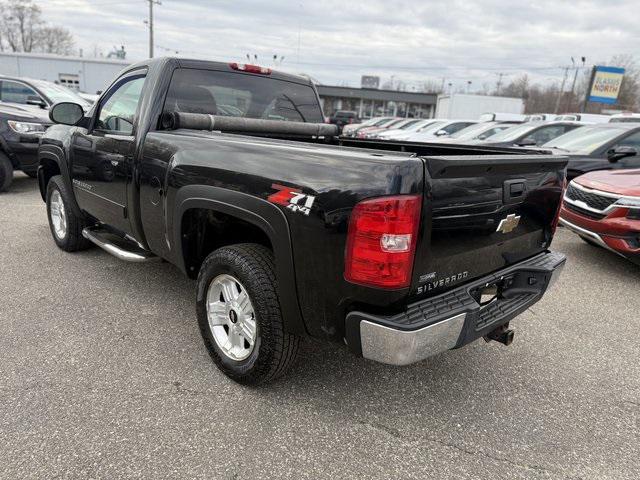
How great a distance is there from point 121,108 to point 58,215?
1.93m

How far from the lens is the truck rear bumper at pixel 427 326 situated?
6.67ft

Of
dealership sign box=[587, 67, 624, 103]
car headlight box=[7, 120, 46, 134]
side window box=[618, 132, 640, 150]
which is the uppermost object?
dealership sign box=[587, 67, 624, 103]

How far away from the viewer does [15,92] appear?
10141mm

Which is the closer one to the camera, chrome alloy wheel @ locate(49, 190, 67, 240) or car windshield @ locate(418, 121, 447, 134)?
chrome alloy wheel @ locate(49, 190, 67, 240)

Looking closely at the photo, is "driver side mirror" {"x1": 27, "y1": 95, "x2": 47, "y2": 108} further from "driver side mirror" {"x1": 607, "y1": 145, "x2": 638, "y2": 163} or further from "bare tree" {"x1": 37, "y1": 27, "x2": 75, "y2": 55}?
"bare tree" {"x1": 37, "y1": 27, "x2": 75, "y2": 55}

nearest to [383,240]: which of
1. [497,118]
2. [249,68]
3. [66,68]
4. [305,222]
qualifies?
[305,222]

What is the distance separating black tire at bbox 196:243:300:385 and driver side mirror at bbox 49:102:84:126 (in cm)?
233

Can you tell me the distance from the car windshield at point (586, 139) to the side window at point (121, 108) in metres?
6.61

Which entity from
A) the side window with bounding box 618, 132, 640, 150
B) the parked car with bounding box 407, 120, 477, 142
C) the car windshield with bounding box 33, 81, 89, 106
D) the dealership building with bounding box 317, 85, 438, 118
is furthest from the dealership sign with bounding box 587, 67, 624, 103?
the car windshield with bounding box 33, 81, 89, 106

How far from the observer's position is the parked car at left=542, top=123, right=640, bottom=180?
6.95 m

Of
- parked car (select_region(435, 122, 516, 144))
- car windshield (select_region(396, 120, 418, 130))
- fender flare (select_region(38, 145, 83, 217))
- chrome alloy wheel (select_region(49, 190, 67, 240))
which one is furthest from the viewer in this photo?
car windshield (select_region(396, 120, 418, 130))

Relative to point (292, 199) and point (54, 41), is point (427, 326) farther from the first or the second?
point (54, 41)

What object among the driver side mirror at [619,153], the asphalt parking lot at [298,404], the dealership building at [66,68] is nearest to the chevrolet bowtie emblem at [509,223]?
the asphalt parking lot at [298,404]

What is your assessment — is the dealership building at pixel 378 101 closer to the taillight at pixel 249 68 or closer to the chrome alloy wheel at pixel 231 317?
→ the taillight at pixel 249 68
